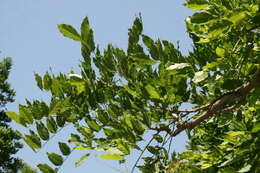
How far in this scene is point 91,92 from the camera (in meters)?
1.99

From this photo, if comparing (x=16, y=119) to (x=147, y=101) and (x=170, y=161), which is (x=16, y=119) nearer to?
(x=147, y=101)

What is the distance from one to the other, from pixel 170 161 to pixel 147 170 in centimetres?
42

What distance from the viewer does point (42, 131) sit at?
179cm

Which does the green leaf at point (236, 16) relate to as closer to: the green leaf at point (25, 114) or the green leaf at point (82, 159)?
the green leaf at point (82, 159)

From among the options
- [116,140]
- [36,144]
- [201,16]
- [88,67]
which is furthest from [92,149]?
[201,16]

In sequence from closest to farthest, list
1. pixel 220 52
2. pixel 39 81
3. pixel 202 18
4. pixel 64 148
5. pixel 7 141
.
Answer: pixel 202 18
pixel 220 52
pixel 64 148
pixel 39 81
pixel 7 141

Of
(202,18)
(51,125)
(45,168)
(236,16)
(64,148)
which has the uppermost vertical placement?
(202,18)

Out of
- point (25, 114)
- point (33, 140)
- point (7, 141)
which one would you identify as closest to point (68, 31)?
point (25, 114)

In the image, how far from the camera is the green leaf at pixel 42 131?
5.88 ft

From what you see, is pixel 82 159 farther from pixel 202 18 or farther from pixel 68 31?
pixel 202 18

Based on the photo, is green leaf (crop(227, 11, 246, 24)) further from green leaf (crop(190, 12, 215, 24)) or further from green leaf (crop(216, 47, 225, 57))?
green leaf (crop(216, 47, 225, 57))

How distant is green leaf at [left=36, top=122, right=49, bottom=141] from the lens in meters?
1.79

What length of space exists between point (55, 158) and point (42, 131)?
0.51ft

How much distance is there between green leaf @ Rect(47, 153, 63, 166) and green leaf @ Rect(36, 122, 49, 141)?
0.10m
